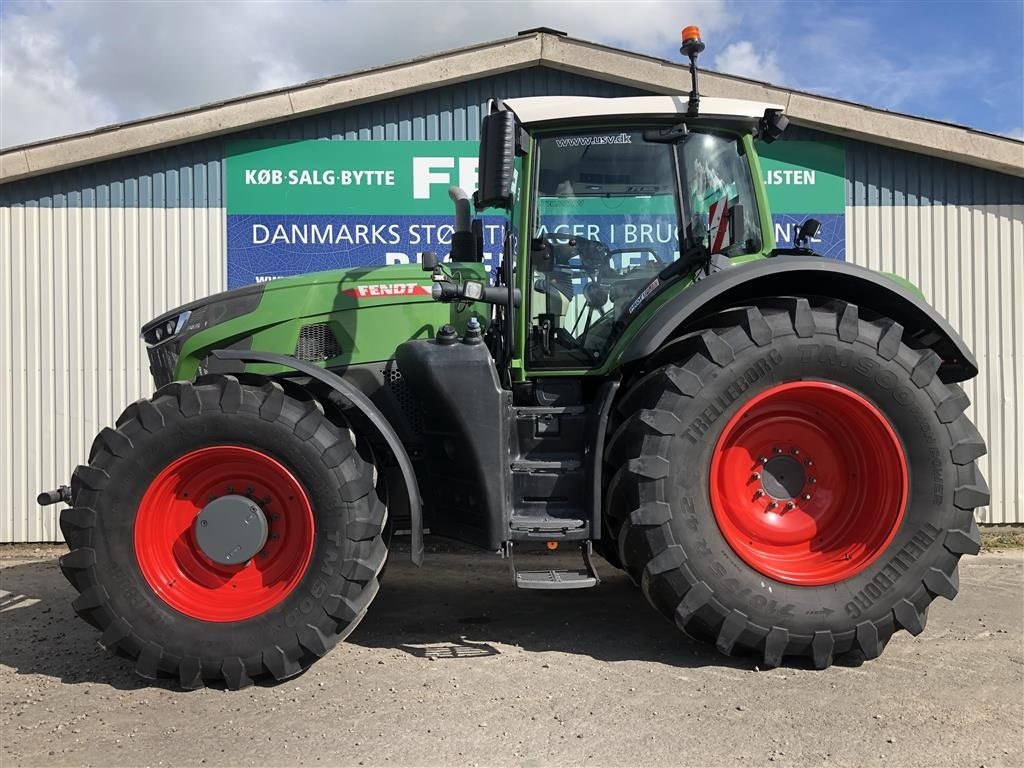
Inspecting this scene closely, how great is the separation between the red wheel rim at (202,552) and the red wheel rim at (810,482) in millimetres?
1944

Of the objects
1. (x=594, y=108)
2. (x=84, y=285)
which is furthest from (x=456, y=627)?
(x=84, y=285)

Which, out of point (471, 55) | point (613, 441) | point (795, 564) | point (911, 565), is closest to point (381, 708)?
point (613, 441)

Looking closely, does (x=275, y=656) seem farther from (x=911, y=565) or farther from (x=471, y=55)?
(x=471, y=55)

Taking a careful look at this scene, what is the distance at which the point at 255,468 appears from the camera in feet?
11.7

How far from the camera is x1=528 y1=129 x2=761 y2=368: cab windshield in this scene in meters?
3.84

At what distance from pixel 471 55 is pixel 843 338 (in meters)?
4.45

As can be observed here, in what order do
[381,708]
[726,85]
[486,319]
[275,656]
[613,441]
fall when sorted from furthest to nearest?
[726,85] < [486,319] < [613,441] < [275,656] < [381,708]

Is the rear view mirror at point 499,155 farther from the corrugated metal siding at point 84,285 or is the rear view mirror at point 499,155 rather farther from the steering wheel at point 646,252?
the corrugated metal siding at point 84,285

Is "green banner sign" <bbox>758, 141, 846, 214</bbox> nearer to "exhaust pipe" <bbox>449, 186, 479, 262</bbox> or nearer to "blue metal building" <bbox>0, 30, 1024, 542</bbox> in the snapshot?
"blue metal building" <bbox>0, 30, 1024, 542</bbox>

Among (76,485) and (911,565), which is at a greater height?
(76,485)

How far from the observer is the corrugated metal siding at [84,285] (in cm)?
663

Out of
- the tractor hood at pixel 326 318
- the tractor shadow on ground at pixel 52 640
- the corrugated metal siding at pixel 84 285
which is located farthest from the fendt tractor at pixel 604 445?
the corrugated metal siding at pixel 84 285

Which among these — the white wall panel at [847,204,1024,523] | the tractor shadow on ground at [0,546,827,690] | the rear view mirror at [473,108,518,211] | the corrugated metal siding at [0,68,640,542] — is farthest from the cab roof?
the white wall panel at [847,204,1024,523]

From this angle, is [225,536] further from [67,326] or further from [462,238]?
[67,326]
